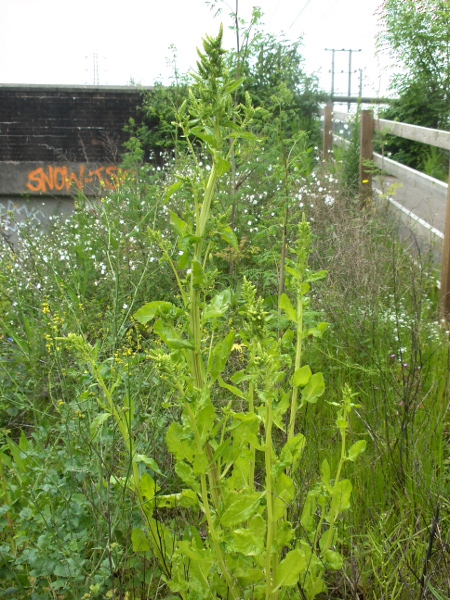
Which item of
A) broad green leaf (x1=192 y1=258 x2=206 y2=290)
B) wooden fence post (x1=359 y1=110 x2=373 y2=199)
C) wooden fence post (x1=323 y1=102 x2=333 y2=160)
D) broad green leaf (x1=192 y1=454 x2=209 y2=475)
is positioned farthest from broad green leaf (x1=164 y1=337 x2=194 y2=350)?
wooden fence post (x1=323 y1=102 x2=333 y2=160)

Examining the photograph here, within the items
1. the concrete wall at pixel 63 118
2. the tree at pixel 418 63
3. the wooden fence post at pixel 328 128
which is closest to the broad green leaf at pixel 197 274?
the tree at pixel 418 63

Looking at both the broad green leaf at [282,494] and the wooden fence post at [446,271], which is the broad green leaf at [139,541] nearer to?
the broad green leaf at [282,494]

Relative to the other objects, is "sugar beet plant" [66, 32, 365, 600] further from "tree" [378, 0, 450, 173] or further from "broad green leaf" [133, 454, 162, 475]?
"tree" [378, 0, 450, 173]

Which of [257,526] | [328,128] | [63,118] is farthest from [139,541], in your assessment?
[63,118]

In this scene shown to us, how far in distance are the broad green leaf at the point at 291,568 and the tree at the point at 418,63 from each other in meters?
8.02

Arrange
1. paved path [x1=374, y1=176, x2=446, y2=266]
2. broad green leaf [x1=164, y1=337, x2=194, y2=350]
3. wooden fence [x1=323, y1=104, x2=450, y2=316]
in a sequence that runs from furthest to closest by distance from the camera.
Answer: paved path [x1=374, y1=176, x2=446, y2=266] < wooden fence [x1=323, y1=104, x2=450, y2=316] < broad green leaf [x1=164, y1=337, x2=194, y2=350]

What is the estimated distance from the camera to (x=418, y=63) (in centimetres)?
938

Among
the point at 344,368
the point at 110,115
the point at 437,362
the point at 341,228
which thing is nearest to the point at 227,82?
the point at 344,368

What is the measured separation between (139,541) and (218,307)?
751mm

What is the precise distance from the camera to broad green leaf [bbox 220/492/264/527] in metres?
1.39

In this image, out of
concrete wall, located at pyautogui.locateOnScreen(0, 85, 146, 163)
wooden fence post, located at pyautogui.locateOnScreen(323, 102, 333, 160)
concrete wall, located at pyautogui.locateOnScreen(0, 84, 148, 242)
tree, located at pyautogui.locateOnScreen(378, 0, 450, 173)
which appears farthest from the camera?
concrete wall, located at pyautogui.locateOnScreen(0, 85, 146, 163)

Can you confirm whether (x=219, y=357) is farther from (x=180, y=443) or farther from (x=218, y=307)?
(x=180, y=443)

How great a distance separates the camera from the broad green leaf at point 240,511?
1395 millimetres

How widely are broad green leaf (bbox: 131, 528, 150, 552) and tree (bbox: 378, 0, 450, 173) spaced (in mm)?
7981
